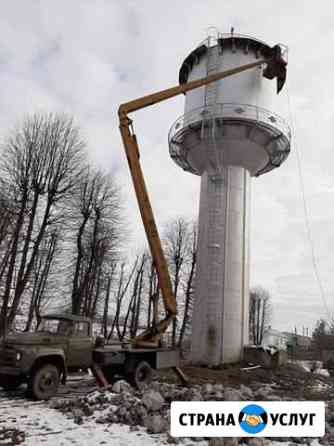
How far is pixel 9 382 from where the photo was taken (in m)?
12.1

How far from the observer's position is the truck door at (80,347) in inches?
496

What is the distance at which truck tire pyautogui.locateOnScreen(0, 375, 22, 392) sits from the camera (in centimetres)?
1191

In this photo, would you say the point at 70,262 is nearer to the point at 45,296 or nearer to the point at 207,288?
the point at 45,296

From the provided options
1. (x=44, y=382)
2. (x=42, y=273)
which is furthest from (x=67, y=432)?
(x=42, y=273)

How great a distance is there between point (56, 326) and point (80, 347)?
100cm

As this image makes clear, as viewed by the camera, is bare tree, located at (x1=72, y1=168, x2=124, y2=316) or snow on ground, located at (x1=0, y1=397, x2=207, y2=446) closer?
snow on ground, located at (x1=0, y1=397, x2=207, y2=446)

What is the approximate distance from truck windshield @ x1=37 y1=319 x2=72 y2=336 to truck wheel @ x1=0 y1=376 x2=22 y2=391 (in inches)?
64.1

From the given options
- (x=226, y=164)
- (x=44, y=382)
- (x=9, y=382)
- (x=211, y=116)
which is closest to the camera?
(x=44, y=382)

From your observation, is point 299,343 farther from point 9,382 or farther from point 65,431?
point 65,431

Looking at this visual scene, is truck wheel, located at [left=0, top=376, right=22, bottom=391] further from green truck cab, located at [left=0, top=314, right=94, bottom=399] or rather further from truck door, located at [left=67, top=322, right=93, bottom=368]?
truck door, located at [left=67, top=322, right=93, bottom=368]

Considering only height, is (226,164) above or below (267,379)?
above

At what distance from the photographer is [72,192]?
23656 mm

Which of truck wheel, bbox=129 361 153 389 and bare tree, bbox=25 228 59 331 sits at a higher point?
bare tree, bbox=25 228 59 331

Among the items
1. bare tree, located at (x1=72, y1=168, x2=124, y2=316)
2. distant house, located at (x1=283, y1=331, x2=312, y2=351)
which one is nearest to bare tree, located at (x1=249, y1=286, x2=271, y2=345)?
distant house, located at (x1=283, y1=331, x2=312, y2=351)
